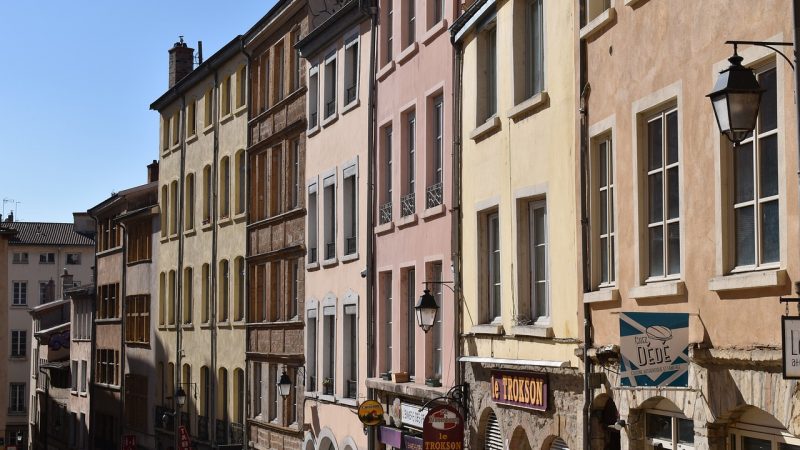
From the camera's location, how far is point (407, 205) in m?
24.6

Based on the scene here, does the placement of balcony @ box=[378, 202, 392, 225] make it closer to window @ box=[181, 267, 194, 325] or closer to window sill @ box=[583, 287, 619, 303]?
window sill @ box=[583, 287, 619, 303]

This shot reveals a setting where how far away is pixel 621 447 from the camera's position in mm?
14547

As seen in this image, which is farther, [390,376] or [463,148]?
[390,376]

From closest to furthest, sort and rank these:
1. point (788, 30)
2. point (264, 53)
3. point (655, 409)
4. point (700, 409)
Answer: point (788, 30)
point (700, 409)
point (655, 409)
point (264, 53)

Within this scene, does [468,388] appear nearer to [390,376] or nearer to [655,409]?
[390,376]

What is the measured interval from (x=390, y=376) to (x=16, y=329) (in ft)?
234

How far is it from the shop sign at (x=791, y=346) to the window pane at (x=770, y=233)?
72.2 inches

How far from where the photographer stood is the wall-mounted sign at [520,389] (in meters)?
17.0

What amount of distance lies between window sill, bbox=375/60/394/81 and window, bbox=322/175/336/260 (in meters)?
3.85

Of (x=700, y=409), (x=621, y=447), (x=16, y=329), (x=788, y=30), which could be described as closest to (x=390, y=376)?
(x=621, y=447)

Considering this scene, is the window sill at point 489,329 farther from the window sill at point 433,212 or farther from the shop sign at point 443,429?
the window sill at point 433,212

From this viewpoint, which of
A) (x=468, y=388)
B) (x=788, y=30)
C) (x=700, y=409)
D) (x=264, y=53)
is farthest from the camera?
(x=264, y=53)

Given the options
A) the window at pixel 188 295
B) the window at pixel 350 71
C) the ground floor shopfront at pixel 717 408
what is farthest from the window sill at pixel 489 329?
the window at pixel 188 295

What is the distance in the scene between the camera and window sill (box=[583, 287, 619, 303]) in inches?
571
